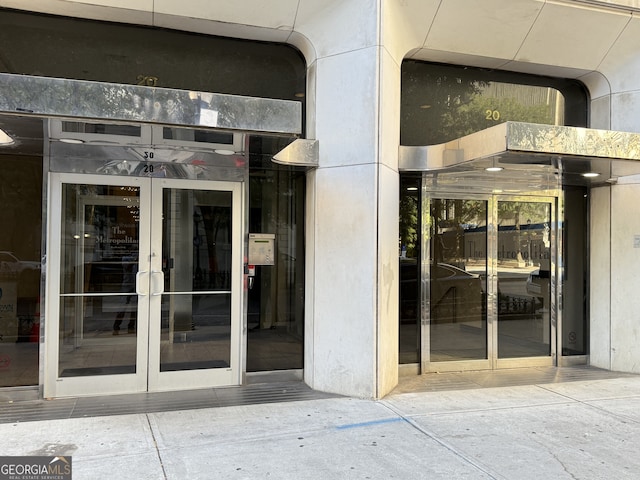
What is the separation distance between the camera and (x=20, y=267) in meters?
5.62

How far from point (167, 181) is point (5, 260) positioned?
1.91 m

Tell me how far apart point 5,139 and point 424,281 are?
500cm

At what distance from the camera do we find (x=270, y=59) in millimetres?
6352

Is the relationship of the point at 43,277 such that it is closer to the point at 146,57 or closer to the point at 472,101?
the point at 146,57

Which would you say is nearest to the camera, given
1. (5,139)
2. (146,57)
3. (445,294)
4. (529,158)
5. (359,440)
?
(359,440)

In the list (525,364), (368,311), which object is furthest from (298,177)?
(525,364)

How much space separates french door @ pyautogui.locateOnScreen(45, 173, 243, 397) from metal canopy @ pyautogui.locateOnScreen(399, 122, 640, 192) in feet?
8.08

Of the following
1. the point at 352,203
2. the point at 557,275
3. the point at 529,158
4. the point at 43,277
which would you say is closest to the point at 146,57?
the point at 43,277

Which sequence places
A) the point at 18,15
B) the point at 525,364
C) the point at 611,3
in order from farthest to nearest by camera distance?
the point at 525,364, the point at 611,3, the point at 18,15

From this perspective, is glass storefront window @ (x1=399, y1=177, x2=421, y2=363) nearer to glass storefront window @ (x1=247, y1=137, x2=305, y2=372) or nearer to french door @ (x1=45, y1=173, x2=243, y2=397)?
glass storefront window @ (x1=247, y1=137, x2=305, y2=372)

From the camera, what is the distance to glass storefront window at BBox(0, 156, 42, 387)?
556cm

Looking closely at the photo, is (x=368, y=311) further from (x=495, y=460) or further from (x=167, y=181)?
(x=167, y=181)

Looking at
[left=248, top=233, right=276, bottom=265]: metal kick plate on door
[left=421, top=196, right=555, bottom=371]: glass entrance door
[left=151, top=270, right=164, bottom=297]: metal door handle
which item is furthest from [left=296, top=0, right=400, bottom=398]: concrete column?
[left=151, top=270, right=164, bottom=297]: metal door handle

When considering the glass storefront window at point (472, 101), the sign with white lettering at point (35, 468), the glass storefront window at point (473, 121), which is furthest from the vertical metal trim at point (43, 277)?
the glass storefront window at point (472, 101)
